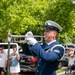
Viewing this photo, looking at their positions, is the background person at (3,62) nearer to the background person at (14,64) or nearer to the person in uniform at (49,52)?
the background person at (14,64)

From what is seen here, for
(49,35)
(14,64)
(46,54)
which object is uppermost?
(49,35)

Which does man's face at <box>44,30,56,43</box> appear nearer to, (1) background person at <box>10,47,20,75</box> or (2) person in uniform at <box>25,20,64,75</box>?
(2) person in uniform at <box>25,20,64,75</box>

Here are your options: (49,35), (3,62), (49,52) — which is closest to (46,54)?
(49,52)

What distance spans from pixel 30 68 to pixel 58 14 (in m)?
9.87

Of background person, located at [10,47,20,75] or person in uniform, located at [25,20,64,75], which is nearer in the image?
person in uniform, located at [25,20,64,75]

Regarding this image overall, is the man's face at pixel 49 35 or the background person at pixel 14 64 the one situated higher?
the man's face at pixel 49 35

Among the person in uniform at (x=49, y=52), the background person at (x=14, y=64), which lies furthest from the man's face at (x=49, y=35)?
the background person at (x=14, y=64)

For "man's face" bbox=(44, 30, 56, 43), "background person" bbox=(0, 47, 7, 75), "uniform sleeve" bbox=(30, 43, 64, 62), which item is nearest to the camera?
"uniform sleeve" bbox=(30, 43, 64, 62)

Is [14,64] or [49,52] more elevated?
[49,52]

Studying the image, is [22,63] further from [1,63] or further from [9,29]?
[1,63]

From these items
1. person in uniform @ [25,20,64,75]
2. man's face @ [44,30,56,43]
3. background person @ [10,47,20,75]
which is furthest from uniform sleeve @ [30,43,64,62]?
background person @ [10,47,20,75]

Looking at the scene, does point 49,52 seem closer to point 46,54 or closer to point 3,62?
point 46,54

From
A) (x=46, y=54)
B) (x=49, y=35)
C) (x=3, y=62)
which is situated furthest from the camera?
(x=3, y=62)

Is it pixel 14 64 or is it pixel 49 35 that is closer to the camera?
pixel 49 35
